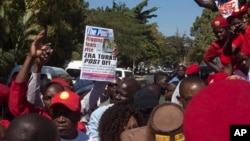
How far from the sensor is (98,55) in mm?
5898

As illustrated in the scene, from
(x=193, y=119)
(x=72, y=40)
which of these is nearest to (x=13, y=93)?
(x=193, y=119)

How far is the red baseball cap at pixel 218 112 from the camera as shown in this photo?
1.16 m

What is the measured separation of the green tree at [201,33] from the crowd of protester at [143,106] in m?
45.4

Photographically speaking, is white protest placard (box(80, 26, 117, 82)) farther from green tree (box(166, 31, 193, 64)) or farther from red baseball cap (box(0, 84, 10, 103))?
green tree (box(166, 31, 193, 64))

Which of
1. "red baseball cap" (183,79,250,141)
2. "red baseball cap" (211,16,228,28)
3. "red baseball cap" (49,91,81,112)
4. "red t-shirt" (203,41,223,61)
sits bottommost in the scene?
"red baseball cap" (49,91,81,112)

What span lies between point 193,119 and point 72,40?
3323cm

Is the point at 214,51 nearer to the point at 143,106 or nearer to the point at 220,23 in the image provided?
the point at 220,23

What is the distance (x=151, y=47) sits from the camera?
6825 cm

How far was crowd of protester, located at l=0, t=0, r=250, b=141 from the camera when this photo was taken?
1.17 metres

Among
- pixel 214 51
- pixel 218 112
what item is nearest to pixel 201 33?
pixel 214 51

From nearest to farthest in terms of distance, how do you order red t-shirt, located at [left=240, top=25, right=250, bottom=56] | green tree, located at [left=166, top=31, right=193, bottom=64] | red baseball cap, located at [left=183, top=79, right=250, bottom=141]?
red baseball cap, located at [left=183, top=79, right=250, bottom=141] < red t-shirt, located at [left=240, top=25, right=250, bottom=56] < green tree, located at [left=166, top=31, right=193, bottom=64]

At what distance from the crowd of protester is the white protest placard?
0.20m

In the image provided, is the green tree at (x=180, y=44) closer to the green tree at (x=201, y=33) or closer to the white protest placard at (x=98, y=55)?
the green tree at (x=201, y=33)

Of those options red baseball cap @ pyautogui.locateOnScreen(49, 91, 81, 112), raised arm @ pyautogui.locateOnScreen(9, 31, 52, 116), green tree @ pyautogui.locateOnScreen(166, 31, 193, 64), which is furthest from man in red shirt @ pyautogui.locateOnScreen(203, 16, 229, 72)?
green tree @ pyautogui.locateOnScreen(166, 31, 193, 64)
